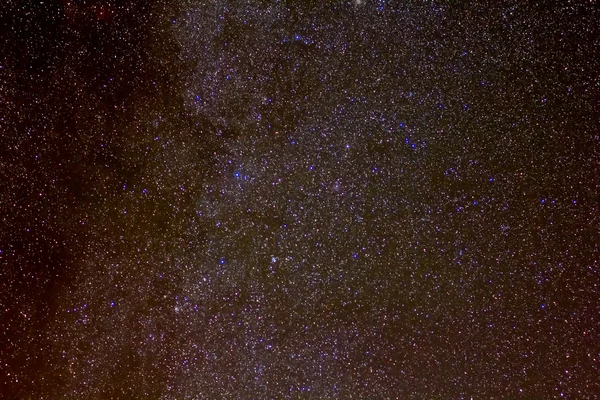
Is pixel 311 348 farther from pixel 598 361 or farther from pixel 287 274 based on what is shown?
pixel 598 361

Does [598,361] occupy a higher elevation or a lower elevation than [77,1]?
lower

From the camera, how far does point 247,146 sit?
1.88 ft

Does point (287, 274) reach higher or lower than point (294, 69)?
lower

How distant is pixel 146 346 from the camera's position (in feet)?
1.94

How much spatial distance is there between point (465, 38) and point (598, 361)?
0.46m

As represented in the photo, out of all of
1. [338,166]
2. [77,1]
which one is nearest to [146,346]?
[338,166]

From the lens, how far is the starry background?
569 mm

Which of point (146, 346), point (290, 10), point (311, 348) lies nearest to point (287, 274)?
point (311, 348)

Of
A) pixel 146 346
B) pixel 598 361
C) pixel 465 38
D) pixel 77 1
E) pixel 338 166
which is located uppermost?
pixel 77 1

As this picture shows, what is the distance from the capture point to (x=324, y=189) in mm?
580

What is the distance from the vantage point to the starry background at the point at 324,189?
1.87 feet

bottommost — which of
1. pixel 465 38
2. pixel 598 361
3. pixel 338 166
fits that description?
pixel 598 361

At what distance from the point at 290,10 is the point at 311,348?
1.47 ft

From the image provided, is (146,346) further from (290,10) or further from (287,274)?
(290,10)
